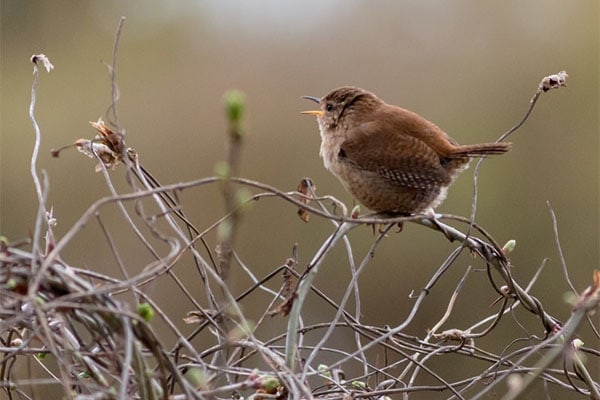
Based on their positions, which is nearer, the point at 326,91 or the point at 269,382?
the point at 269,382

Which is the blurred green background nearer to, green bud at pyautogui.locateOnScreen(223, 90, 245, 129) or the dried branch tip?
the dried branch tip

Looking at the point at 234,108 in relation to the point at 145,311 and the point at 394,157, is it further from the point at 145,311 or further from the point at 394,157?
the point at 394,157

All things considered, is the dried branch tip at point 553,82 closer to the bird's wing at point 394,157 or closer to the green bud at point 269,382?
the bird's wing at point 394,157

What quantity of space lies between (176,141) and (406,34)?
222 centimetres

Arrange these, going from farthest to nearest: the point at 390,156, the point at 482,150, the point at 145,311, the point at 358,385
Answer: the point at 390,156, the point at 482,150, the point at 358,385, the point at 145,311

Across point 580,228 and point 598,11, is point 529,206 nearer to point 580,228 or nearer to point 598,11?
point 580,228

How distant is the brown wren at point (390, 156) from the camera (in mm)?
2461

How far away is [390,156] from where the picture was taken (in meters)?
2.52

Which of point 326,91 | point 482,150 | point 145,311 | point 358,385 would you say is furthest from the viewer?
point 326,91

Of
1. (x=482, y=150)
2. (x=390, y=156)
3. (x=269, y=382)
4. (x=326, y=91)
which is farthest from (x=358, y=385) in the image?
(x=326, y=91)

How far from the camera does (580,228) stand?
570cm

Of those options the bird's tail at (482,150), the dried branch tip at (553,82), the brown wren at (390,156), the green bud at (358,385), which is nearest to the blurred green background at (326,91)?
the brown wren at (390,156)

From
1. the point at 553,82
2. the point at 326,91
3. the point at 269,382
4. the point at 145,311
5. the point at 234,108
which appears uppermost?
the point at 234,108

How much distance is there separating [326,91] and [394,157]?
3.35m
